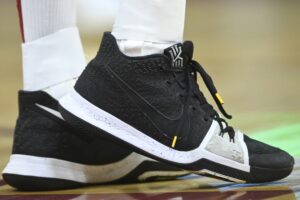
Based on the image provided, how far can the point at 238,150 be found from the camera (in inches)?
31.9

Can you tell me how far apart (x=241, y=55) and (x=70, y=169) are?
190cm

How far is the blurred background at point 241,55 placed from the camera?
61.9 inches

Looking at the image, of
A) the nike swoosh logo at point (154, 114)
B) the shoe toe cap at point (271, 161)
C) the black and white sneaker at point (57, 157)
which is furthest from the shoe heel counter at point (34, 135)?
the shoe toe cap at point (271, 161)

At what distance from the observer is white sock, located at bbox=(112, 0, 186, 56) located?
0.82 metres

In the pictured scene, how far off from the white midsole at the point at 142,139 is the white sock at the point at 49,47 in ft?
0.32

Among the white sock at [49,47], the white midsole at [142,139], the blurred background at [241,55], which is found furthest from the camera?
the blurred background at [241,55]

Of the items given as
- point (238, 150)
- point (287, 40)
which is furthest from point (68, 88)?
point (287, 40)

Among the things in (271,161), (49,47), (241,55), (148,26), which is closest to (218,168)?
(271,161)

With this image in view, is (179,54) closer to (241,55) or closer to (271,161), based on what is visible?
(271,161)

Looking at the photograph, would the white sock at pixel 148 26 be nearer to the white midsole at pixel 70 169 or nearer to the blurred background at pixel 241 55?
the white midsole at pixel 70 169

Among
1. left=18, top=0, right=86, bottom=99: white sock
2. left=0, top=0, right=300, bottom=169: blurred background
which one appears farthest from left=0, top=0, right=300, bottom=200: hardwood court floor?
left=18, top=0, right=86, bottom=99: white sock

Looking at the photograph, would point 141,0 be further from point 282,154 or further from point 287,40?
point 287,40

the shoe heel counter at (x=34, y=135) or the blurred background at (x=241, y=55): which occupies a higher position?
the shoe heel counter at (x=34, y=135)

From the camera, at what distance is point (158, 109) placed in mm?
806
